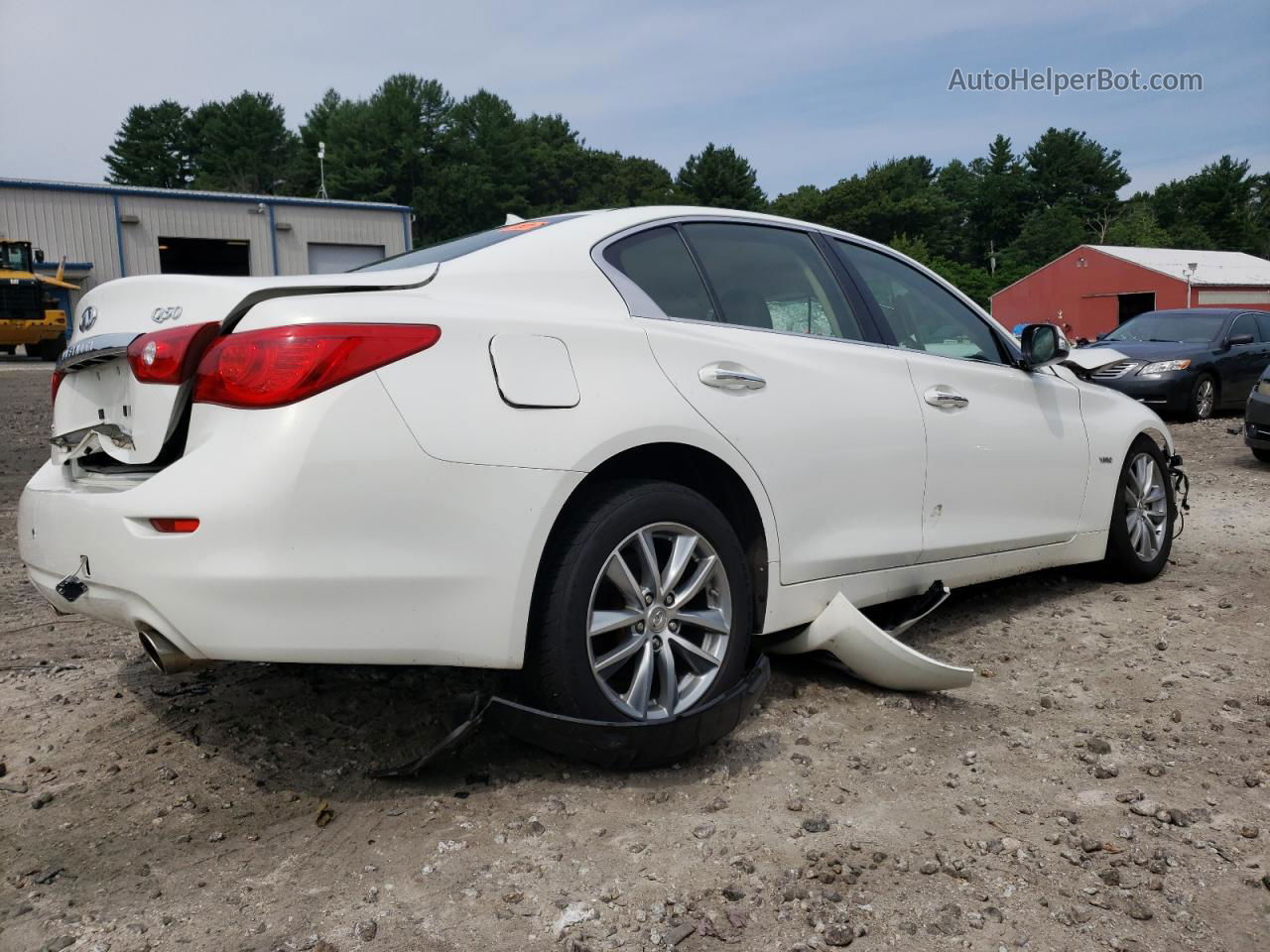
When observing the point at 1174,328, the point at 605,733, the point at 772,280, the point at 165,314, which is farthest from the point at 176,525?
the point at 1174,328

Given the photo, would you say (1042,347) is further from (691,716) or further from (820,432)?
(691,716)

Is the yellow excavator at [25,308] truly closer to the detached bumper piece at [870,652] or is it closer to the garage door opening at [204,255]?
the garage door opening at [204,255]

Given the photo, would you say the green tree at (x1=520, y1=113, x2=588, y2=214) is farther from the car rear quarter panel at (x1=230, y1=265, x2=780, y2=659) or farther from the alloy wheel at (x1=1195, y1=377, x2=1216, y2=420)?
the car rear quarter panel at (x1=230, y1=265, x2=780, y2=659)

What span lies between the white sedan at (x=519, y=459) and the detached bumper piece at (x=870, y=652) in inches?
3.0

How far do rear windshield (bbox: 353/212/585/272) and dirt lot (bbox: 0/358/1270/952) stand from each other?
1.37 metres

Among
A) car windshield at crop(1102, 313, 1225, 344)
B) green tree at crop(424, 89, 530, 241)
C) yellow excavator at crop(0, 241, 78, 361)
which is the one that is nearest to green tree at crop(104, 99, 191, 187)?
green tree at crop(424, 89, 530, 241)

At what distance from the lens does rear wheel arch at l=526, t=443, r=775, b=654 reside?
272cm

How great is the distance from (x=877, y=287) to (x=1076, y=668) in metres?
1.55

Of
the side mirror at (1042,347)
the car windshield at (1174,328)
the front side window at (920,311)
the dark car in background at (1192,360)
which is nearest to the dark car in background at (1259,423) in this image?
the dark car in background at (1192,360)

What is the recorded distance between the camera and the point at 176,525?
7.77 feet

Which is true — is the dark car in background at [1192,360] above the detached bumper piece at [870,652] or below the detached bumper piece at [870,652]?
above

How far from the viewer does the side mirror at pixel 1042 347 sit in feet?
14.1

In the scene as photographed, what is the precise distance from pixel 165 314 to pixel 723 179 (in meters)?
88.4

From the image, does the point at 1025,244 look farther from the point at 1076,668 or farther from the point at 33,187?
the point at 1076,668
